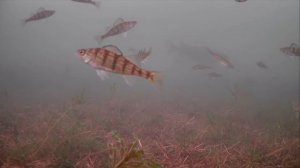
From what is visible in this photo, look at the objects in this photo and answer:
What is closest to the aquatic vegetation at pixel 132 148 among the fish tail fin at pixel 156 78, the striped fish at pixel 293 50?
the fish tail fin at pixel 156 78

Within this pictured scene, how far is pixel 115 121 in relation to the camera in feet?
37.8

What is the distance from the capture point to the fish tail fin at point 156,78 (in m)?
4.75

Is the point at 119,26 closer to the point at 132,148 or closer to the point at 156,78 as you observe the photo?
the point at 156,78

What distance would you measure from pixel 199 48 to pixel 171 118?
2936 centimetres

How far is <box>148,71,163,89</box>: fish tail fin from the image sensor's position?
4.75 m

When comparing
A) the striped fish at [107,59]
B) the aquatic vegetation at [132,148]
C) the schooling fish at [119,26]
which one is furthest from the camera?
the schooling fish at [119,26]

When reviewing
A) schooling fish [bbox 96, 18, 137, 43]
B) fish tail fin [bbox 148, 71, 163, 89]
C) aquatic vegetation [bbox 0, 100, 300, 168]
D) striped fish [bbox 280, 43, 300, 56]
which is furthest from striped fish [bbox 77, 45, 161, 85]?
striped fish [bbox 280, 43, 300, 56]

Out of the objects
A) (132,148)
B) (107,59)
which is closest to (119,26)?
(107,59)

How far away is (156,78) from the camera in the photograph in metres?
4.82

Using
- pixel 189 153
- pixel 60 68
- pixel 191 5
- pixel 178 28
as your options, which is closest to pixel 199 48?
pixel 60 68

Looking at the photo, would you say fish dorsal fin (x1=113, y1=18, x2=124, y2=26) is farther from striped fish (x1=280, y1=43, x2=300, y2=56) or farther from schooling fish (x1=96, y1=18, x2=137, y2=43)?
striped fish (x1=280, y1=43, x2=300, y2=56)

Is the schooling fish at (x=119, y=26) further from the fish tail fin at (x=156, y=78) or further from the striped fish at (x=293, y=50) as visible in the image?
the striped fish at (x=293, y=50)

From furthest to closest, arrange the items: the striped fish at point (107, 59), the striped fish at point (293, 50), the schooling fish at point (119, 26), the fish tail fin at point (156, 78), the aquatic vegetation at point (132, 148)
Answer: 1. the striped fish at point (293, 50)
2. the schooling fish at point (119, 26)
3. the aquatic vegetation at point (132, 148)
4. the fish tail fin at point (156, 78)
5. the striped fish at point (107, 59)

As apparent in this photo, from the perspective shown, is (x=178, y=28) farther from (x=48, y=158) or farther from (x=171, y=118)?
(x=48, y=158)
